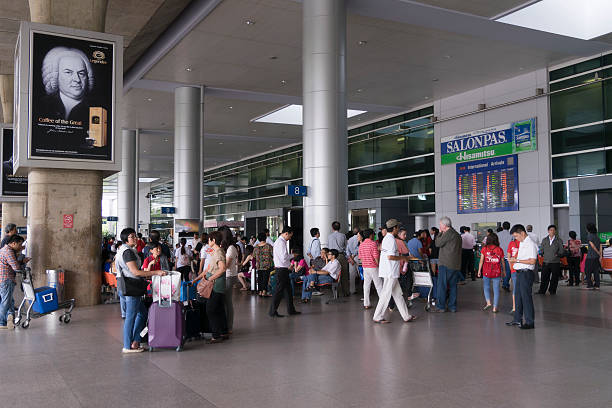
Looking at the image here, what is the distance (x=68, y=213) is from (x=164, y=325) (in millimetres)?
6430

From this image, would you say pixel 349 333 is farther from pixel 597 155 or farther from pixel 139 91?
pixel 139 91

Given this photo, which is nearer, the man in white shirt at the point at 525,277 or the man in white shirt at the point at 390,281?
the man in white shirt at the point at 525,277

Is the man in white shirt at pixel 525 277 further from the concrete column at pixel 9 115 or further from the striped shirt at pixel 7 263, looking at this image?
the concrete column at pixel 9 115

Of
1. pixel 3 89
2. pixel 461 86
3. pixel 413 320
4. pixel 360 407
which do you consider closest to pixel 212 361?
pixel 360 407

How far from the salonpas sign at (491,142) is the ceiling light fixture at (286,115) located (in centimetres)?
556

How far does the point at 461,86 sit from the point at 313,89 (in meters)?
10.9

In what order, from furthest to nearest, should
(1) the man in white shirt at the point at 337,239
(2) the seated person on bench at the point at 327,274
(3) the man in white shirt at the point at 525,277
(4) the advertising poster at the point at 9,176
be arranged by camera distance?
(4) the advertising poster at the point at 9,176 < (1) the man in white shirt at the point at 337,239 < (2) the seated person on bench at the point at 327,274 < (3) the man in white shirt at the point at 525,277

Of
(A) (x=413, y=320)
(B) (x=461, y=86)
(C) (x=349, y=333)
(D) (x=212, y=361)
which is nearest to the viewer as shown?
(D) (x=212, y=361)

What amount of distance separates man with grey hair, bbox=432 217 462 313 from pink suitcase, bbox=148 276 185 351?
528 cm

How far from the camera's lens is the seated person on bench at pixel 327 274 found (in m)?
12.3

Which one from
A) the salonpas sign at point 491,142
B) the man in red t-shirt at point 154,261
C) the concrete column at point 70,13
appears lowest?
the man in red t-shirt at point 154,261

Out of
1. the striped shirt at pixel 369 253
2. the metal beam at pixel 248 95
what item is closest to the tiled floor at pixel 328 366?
the striped shirt at pixel 369 253

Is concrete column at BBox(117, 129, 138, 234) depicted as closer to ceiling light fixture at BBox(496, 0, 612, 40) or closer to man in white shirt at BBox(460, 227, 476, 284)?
man in white shirt at BBox(460, 227, 476, 284)

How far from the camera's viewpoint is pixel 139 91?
24047mm
